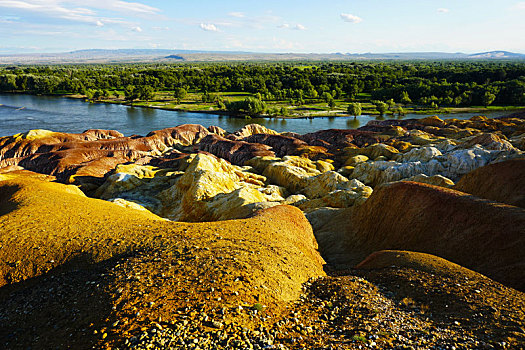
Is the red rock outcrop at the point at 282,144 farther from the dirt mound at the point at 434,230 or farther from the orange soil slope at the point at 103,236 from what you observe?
the orange soil slope at the point at 103,236

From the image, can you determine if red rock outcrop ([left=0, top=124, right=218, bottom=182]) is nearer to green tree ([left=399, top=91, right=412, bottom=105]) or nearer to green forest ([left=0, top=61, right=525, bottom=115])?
green forest ([left=0, top=61, right=525, bottom=115])

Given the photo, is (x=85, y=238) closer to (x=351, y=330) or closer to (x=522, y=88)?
(x=351, y=330)

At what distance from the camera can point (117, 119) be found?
10944cm

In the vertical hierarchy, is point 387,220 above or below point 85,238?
below

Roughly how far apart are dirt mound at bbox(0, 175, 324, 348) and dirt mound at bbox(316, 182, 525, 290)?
23.5ft

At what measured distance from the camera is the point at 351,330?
10.5 meters

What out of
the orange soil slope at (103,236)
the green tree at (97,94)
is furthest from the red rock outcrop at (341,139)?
the green tree at (97,94)

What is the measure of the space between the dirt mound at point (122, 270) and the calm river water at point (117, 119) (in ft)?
264

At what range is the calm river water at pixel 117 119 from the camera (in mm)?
96875

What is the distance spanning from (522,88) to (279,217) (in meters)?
149

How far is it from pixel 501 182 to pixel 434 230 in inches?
406

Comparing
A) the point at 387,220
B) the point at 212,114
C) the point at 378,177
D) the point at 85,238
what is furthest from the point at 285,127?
the point at 85,238

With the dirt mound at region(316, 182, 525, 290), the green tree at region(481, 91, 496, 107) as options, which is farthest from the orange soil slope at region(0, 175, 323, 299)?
the green tree at region(481, 91, 496, 107)

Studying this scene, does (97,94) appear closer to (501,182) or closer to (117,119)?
(117,119)
